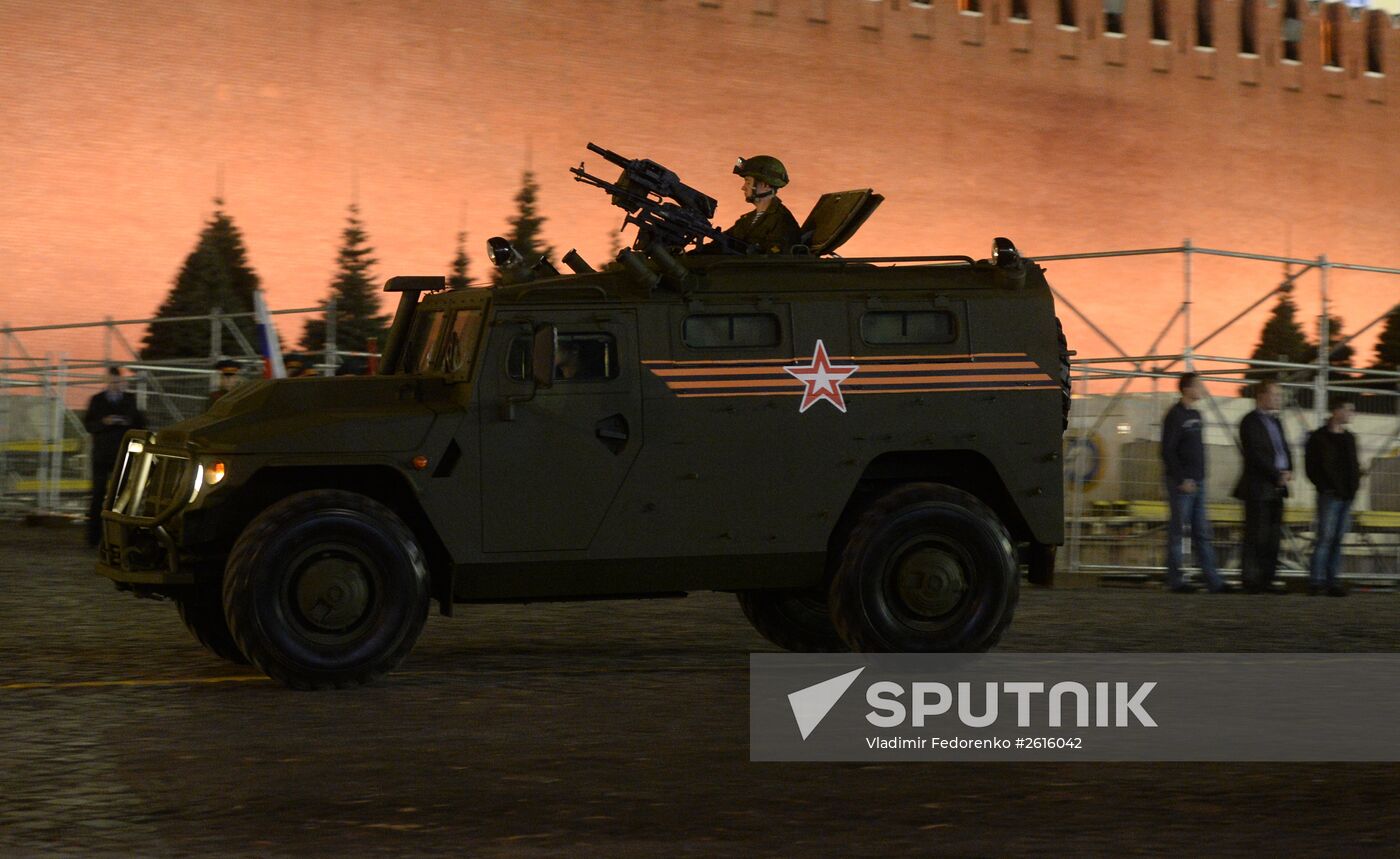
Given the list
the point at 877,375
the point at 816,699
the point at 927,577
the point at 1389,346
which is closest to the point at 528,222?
the point at 1389,346

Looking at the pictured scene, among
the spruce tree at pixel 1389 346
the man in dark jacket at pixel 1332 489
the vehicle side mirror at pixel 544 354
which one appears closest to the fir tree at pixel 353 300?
the spruce tree at pixel 1389 346

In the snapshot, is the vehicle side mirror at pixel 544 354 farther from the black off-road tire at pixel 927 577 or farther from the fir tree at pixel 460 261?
the fir tree at pixel 460 261

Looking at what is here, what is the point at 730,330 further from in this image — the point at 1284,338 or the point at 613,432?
the point at 1284,338

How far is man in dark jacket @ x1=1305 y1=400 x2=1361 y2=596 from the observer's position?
18.4 metres

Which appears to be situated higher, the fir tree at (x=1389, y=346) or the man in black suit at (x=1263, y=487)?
the fir tree at (x=1389, y=346)

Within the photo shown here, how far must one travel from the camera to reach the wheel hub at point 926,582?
11.4 meters

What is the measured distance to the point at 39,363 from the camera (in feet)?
95.6

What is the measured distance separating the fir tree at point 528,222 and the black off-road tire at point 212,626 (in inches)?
1464

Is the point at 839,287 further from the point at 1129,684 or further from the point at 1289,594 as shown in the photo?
the point at 1289,594

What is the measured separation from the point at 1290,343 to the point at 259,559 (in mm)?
46729

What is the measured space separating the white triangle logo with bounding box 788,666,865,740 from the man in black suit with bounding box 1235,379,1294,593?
26.6 ft

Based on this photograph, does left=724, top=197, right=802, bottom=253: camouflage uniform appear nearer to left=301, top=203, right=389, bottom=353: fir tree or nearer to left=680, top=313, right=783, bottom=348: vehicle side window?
left=680, top=313, right=783, bottom=348: vehicle side window

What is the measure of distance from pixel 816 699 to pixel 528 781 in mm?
2607

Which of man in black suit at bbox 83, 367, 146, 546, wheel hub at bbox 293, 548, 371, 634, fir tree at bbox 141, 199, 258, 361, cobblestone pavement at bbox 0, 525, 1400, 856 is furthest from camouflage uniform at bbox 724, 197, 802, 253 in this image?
fir tree at bbox 141, 199, 258, 361
